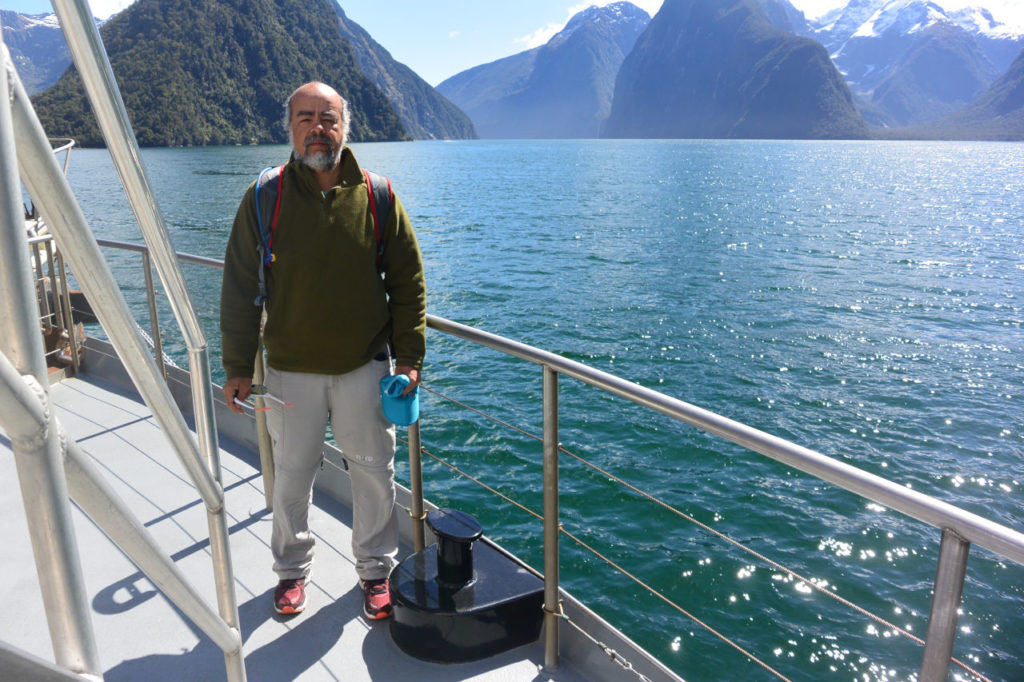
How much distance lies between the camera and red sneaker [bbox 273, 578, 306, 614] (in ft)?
8.61

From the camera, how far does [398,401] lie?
248cm

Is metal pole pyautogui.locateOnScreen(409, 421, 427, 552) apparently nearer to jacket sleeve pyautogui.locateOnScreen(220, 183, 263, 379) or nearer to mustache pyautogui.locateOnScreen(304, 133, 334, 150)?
jacket sleeve pyautogui.locateOnScreen(220, 183, 263, 379)

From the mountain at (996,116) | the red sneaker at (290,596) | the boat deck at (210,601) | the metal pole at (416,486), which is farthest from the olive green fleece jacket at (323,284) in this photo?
the mountain at (996,116)

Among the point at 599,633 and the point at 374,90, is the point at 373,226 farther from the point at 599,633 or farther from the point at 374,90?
the point at 374,90

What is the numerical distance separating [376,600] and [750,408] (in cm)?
895

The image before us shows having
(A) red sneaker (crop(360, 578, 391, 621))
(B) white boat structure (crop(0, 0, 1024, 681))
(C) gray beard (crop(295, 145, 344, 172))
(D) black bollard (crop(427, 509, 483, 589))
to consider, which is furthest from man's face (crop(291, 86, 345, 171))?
(A) red sneaker (crop(360, 578, 391, 621))

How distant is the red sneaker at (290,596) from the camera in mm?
2625

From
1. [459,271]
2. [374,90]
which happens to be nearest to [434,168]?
[459,271]

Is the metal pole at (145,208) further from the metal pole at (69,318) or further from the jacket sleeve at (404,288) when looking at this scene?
the metal pole at (69,318)

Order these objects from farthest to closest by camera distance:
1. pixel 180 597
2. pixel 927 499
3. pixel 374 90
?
pixel 374 90
pixel 927 499
pixel 180 597

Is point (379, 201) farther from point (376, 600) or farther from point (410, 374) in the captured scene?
point (376, 600)

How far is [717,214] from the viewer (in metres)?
33.2

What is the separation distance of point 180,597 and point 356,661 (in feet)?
5.03

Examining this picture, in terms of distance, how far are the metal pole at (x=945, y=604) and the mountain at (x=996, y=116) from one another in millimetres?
196758
